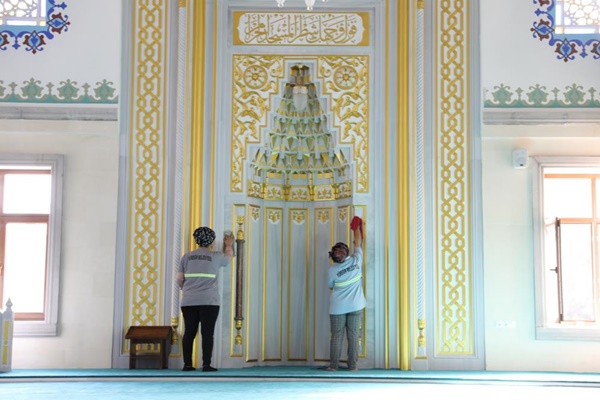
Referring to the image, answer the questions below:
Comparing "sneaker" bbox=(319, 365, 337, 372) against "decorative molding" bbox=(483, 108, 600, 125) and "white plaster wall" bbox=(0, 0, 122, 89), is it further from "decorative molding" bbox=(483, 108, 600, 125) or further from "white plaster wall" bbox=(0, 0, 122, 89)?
"white plaster wall" bbox=(0, 0, 122, 89)

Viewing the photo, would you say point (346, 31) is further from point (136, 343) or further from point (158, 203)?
point (136, 343)

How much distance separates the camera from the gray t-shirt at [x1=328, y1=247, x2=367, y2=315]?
9703mm

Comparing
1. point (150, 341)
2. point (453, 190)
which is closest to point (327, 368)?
point (150, 341)

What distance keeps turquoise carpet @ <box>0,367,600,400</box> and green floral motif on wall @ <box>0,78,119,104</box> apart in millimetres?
2583

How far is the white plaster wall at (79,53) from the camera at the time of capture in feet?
33.0

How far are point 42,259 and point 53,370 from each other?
1151 mm

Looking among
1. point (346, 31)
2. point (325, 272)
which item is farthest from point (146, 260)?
point (346, 31)

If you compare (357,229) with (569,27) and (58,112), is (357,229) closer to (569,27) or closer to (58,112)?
(569,27)

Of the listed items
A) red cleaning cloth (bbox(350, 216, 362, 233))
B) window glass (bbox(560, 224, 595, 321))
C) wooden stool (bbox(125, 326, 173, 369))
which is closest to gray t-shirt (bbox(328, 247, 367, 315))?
red cleaning cloth (bbox(350, 216, 362, 233))

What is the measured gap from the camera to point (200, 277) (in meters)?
9.50

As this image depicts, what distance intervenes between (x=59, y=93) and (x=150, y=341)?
2.55m

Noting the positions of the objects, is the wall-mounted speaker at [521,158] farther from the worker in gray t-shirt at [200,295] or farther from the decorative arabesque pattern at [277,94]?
the worker in gray t-shirt at [200,295]

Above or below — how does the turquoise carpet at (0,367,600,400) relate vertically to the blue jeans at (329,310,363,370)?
below

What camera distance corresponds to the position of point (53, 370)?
9609 millimetres
